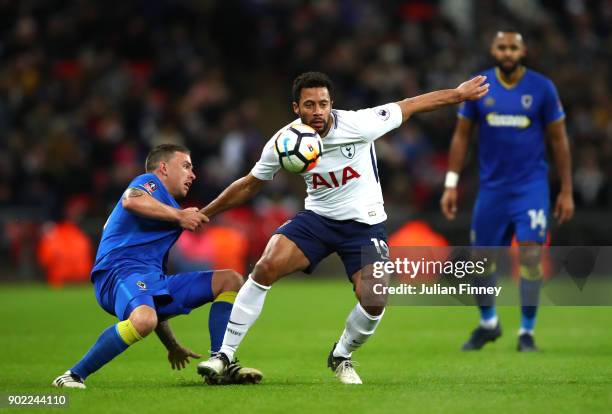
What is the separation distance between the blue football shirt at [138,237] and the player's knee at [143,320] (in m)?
0.48

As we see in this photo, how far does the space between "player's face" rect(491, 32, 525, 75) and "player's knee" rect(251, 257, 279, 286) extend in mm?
3595

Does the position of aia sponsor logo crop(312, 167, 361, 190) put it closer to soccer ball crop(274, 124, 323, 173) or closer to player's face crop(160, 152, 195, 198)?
soccer ball crop(274, 124, 323, 173)

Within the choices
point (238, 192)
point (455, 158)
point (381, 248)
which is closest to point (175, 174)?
point (238, 192)

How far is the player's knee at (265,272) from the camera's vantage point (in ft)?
24.8

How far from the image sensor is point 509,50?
1001 cm

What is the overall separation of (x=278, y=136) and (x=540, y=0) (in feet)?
60.1

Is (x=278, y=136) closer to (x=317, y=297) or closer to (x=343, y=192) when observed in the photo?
(x=343, y=192)

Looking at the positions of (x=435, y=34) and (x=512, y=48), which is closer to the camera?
(x=512, y=48)

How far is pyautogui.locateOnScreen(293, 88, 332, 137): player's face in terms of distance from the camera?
298 inches

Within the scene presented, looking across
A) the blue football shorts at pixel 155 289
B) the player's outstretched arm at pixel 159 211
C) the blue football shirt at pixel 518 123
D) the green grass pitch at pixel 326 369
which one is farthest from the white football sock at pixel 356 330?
the blue football shirt at pixel 518 123

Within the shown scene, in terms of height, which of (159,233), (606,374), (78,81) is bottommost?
(606,374)

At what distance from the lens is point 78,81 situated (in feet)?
68.1

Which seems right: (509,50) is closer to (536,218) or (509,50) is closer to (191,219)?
(536,218)

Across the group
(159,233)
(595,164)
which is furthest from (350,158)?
(595,164)
